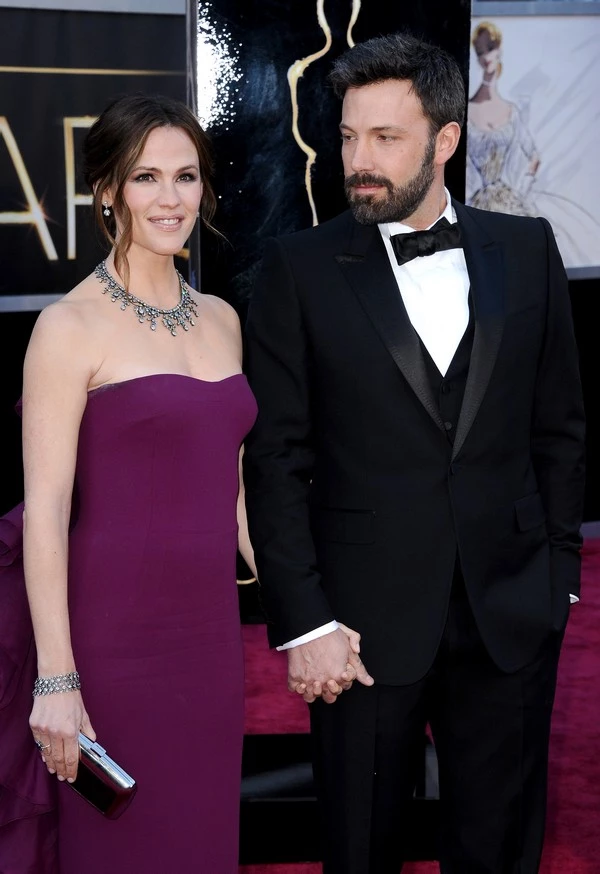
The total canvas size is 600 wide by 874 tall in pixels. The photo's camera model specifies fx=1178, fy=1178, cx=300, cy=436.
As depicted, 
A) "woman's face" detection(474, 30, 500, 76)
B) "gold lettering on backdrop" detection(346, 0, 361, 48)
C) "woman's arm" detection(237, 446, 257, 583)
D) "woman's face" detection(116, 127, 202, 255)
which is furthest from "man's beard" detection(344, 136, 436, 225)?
"woman's face" detection(474, 30, 500, 76)

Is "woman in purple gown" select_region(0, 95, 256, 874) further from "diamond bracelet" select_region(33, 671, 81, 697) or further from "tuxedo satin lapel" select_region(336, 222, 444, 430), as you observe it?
"tuxedo satin lapel" select_region(336, 222, 444, 430)

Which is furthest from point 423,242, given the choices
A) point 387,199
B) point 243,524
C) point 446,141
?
point 243,524

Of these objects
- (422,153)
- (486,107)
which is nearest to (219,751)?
(422,153)

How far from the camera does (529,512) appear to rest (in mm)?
2395

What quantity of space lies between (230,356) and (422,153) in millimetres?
554

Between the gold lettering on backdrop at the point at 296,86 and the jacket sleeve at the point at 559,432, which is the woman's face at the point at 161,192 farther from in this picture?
the gold lettering on backdrop at the point at 296,86

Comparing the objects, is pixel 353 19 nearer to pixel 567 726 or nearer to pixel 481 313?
pixel 481 313

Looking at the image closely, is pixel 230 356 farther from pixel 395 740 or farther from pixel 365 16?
pixel 365 16

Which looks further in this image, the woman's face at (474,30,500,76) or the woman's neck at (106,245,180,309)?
the woman's face at (474,30,500,76)

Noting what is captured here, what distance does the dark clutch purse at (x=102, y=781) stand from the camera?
2.05 m

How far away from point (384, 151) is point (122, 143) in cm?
50

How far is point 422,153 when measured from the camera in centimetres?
232

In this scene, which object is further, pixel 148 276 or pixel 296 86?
pixel 296 86

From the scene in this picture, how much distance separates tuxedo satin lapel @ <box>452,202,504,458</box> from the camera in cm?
225
